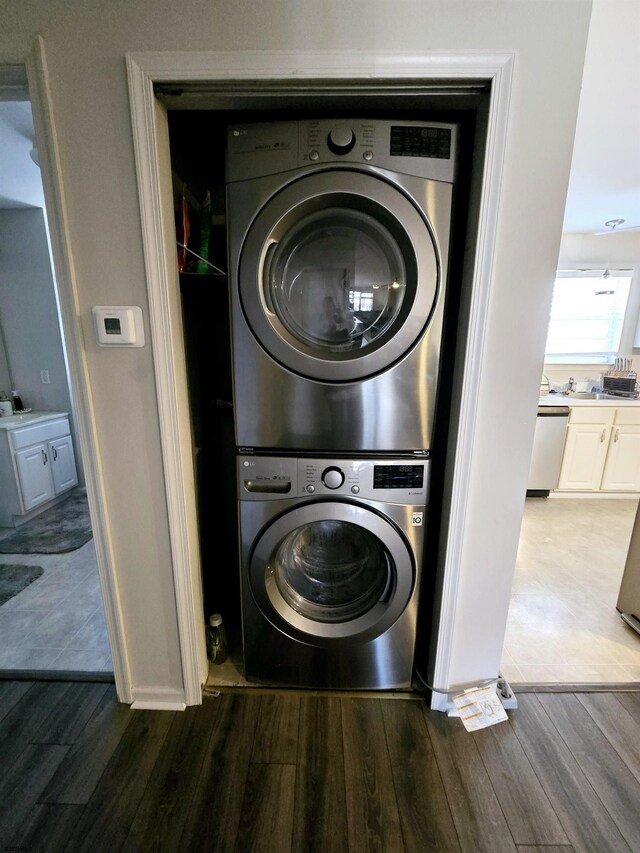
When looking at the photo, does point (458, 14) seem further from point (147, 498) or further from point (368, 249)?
point (147, 498)

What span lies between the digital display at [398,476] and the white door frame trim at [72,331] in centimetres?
90

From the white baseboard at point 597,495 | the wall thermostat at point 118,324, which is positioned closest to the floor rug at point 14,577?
the wall thermostat at point 118,324

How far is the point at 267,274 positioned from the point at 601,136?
2174 mm

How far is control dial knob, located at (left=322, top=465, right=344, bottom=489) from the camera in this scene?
1.11 metres

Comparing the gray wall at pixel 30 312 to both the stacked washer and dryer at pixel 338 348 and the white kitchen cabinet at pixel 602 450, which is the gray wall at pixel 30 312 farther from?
the white kitchen cabinet at pixel 602 450

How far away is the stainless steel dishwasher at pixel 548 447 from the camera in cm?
301

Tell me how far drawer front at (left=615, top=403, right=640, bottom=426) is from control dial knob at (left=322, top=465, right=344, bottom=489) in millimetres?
3165

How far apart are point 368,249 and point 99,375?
2.98 feet

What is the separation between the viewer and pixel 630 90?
1498 mm

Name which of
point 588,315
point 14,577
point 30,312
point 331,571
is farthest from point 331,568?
point 588,315

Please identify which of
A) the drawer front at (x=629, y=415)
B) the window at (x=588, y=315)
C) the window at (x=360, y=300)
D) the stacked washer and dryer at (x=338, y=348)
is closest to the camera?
the stacked washer and dryer at (x=338, y=348)

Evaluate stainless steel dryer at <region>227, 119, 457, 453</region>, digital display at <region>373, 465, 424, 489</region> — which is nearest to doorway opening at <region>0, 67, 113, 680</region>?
stainless steel dryer at <region>227, 119, 457, 453</region>

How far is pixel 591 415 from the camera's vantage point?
3008mm

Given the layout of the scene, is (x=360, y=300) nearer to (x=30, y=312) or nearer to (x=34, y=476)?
(x=34, y=476)
